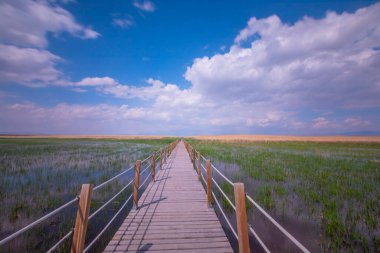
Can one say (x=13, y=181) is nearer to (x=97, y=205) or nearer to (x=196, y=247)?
(x=97, y=205)

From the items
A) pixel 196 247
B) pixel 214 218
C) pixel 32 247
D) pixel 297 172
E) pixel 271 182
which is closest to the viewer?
pixel 196 247

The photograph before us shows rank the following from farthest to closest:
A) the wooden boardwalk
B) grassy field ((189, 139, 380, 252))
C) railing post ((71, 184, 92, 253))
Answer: grassy field ((189, 139, 380, 252)), the wooden boardwalk, railing post ((71, 184, 92, 253))

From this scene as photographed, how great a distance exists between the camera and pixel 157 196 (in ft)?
23.7

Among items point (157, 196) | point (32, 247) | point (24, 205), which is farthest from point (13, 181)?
point (157, 196)

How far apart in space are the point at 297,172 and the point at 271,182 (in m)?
3.52

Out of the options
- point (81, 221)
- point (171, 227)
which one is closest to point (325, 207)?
point (171, 227)

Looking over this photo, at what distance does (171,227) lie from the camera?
477 centimetres

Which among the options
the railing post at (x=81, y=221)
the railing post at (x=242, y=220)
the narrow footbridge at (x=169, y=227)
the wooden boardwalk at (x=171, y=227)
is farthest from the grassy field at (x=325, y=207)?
the railing post at (x=81, y=221)

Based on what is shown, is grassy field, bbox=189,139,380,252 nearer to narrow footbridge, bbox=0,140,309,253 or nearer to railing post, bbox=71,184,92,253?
narrow footbridge, bbox=0,140,309,253

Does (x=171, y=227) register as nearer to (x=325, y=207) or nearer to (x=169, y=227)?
(x=169, y=227)

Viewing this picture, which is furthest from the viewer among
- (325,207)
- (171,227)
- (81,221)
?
(325,207)

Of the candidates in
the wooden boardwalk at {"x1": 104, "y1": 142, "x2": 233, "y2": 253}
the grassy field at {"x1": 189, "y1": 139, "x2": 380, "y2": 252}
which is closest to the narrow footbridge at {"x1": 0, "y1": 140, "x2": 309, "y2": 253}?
the wooden boardwalk at {"x1": 104, "y1": 142, "x2": 233, "y2": 253}

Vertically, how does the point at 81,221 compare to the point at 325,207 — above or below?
above

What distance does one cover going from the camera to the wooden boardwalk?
3.95 meters
